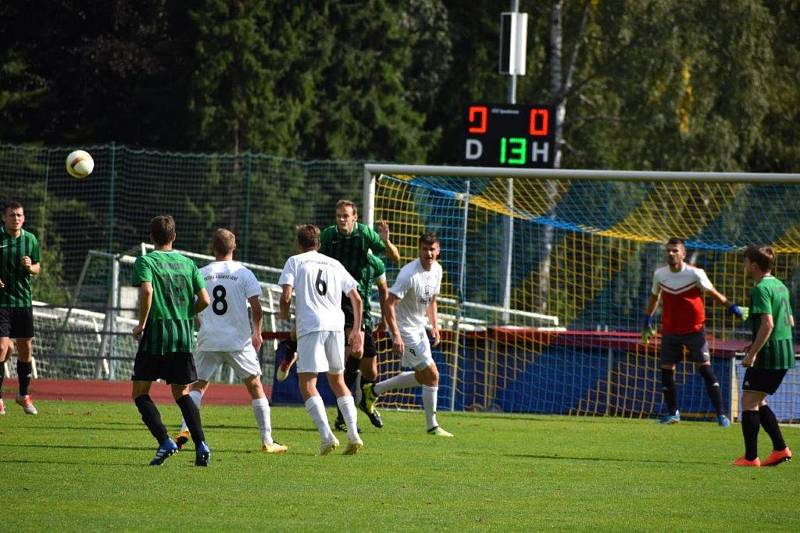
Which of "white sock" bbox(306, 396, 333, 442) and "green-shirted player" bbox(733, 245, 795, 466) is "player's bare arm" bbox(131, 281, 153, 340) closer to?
"white sock" bbox(306, 396, 333, 442)

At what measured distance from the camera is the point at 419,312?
14.3 metres

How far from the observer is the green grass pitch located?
8008 mm

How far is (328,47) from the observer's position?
3575 centimetres

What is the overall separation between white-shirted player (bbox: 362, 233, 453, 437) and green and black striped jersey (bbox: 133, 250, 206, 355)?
148 inches

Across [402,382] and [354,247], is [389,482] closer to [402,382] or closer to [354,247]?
[354,247]

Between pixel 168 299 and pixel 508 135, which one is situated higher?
pixel 508 135

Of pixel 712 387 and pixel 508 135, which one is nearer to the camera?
pixel 712 387

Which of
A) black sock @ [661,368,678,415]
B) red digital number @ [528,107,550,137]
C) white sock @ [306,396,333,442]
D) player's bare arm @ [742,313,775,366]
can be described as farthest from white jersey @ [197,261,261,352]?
red digital number @ [528,107,550,137]

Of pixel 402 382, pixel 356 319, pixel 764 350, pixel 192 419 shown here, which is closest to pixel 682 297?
pixel 402 382

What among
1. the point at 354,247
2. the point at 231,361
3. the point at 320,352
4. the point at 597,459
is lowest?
the point at 597,459

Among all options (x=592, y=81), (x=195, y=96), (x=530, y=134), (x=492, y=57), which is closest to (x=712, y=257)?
(x=592, y=81)

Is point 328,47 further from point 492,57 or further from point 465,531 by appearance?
point 465,531

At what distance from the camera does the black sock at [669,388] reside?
16.2 m

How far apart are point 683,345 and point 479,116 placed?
3.74 meters
